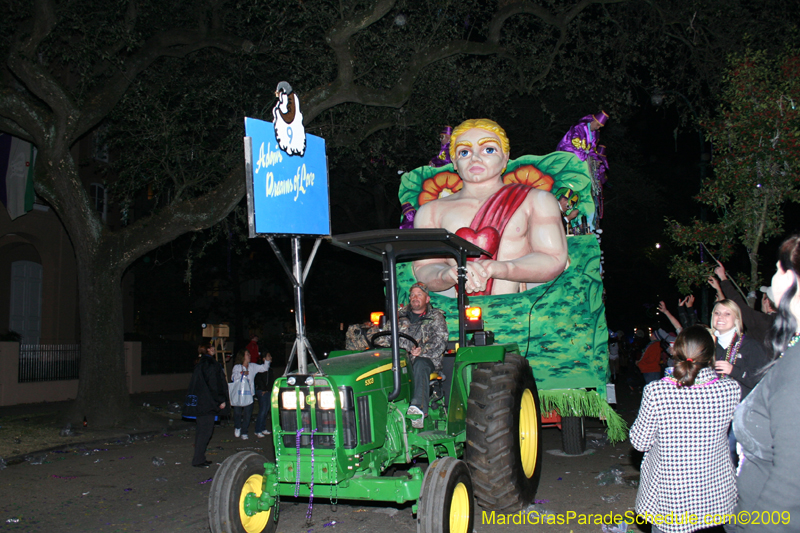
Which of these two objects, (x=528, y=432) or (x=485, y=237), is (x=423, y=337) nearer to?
(x=528, y=432)

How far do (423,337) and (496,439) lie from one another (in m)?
1.19

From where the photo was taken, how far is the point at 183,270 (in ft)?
77.2

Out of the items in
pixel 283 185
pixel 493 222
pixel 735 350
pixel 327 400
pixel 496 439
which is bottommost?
pixel 496 439

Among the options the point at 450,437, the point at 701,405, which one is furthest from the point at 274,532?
the point at 701,405

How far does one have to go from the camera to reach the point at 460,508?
472cm

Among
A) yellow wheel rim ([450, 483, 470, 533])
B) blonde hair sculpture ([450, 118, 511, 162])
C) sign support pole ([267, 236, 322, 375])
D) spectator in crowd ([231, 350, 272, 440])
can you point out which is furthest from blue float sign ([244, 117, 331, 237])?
spectator in crowd ([231, 350, 272, 440])

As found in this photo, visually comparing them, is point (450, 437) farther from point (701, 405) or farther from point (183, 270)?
point (183, 270)

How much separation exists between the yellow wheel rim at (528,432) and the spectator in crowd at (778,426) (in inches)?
160

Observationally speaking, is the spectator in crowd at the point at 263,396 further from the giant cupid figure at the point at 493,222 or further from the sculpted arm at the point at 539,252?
the sculpted arm at the point at 539,252

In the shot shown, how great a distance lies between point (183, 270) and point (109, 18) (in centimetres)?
1353

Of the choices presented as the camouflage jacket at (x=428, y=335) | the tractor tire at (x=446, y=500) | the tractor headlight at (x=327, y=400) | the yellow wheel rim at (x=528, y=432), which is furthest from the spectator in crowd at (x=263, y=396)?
the tractor tire at (x=446, y=500)

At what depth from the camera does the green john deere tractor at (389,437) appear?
4.50 m

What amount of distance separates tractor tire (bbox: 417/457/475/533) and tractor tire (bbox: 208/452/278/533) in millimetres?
1263

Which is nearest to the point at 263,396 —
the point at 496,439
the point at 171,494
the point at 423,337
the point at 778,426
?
the point at 171,494
